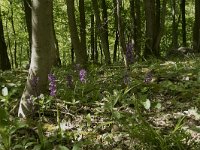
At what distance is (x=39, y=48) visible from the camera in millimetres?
4336

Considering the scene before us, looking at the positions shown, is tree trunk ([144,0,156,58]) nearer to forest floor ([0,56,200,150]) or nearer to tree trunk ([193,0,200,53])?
tree trunk ([193,0,200,53])

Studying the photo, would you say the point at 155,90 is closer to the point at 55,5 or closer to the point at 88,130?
the point at 88,130

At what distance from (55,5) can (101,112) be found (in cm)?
1964

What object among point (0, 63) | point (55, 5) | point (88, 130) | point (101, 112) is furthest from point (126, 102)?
point (55, 5)

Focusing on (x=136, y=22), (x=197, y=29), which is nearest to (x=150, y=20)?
(x=136, y=22)

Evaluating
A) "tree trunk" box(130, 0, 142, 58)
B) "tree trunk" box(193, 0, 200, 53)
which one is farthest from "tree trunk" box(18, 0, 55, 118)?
"tree trunk" box(193, 0, 200, 53)

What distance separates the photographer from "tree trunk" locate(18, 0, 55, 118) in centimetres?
421

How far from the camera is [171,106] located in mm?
4676

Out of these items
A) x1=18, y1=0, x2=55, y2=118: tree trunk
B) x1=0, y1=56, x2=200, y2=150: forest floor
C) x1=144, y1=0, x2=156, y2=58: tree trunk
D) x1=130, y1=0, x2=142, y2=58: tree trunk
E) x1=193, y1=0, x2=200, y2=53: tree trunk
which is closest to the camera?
x1=0, y1=56, x2=200, y2=150: forest floor

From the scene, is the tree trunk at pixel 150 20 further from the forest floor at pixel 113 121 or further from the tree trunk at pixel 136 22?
the forest floor at pixel 113 121

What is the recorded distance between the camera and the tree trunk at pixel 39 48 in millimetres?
4215

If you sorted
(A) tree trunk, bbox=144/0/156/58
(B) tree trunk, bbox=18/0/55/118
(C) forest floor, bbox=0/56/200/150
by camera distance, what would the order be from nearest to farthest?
1. (C) forest floor, bbox=0/56/200/150
2. (B) tree trunk, bbox=18/0/55/118
3. (A) tree trunk, bbox=144/0/156/58

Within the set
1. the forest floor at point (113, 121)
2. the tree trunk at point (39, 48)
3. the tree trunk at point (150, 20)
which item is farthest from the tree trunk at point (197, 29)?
the tree trunk at point (39, 48)

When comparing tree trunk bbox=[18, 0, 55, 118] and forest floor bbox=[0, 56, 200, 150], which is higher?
tree trunk bbox=[18, 0, 55, 118]
